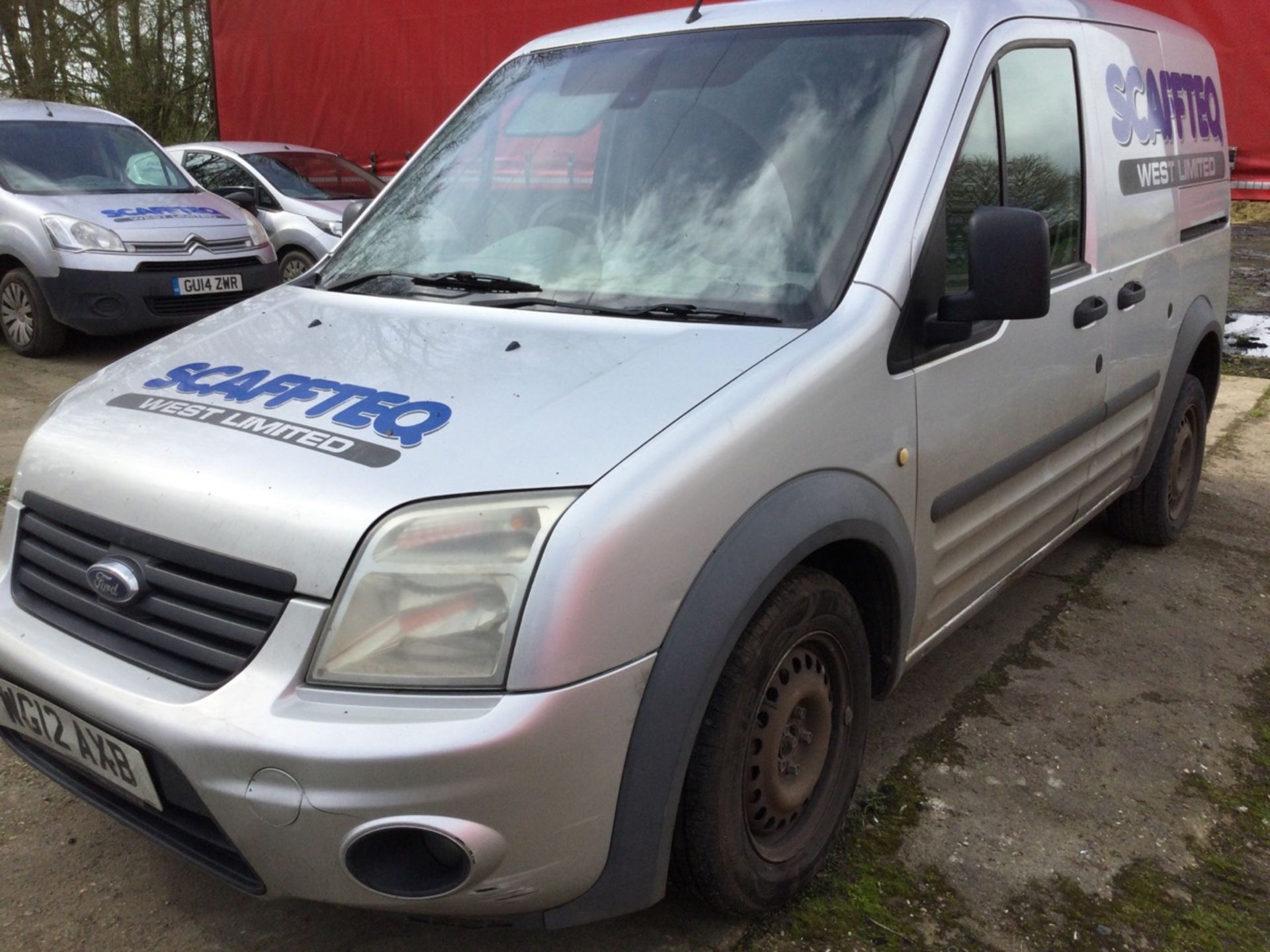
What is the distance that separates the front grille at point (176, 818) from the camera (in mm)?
1831

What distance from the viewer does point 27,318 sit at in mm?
7633

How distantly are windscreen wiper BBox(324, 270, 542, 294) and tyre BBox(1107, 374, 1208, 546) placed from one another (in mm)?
2587

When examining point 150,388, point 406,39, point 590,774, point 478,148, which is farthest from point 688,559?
point 406,39

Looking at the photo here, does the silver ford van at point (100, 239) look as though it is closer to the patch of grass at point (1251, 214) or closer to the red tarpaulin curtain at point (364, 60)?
the red tarpaulin curtain at point (364, 60)

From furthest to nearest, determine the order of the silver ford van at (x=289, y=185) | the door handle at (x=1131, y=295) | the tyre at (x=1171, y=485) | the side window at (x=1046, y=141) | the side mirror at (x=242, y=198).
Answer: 1. the silver ford van at (x=289, y=185)
2. the side mirror at (x=242, y=198)
3. the tyre at (x=1171, y=485)
4. the door handle at (x=1131, y=295)
5. the side window at (x=1046, y=141)

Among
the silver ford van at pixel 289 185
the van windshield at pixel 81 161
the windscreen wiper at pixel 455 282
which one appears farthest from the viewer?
the silver ford van at pixel 289 185

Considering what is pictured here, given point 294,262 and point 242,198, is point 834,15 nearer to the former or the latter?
point 242,198

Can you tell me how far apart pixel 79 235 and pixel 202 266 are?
29.8 inches

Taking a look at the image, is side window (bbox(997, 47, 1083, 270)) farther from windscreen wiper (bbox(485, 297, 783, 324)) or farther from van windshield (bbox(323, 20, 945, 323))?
windscreen wiper (bbox(485, 297, 783, 324))

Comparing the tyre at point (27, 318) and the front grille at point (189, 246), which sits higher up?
the front grille at point (189, 246)

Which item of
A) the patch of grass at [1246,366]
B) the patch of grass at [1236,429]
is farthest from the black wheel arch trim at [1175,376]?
the patch of grass at [1246,366]

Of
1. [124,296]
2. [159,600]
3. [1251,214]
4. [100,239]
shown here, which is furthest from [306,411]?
[1251,214]

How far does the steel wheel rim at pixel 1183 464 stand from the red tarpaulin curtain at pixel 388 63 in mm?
5227

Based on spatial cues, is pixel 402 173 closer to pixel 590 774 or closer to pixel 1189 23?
pixel 590 774
